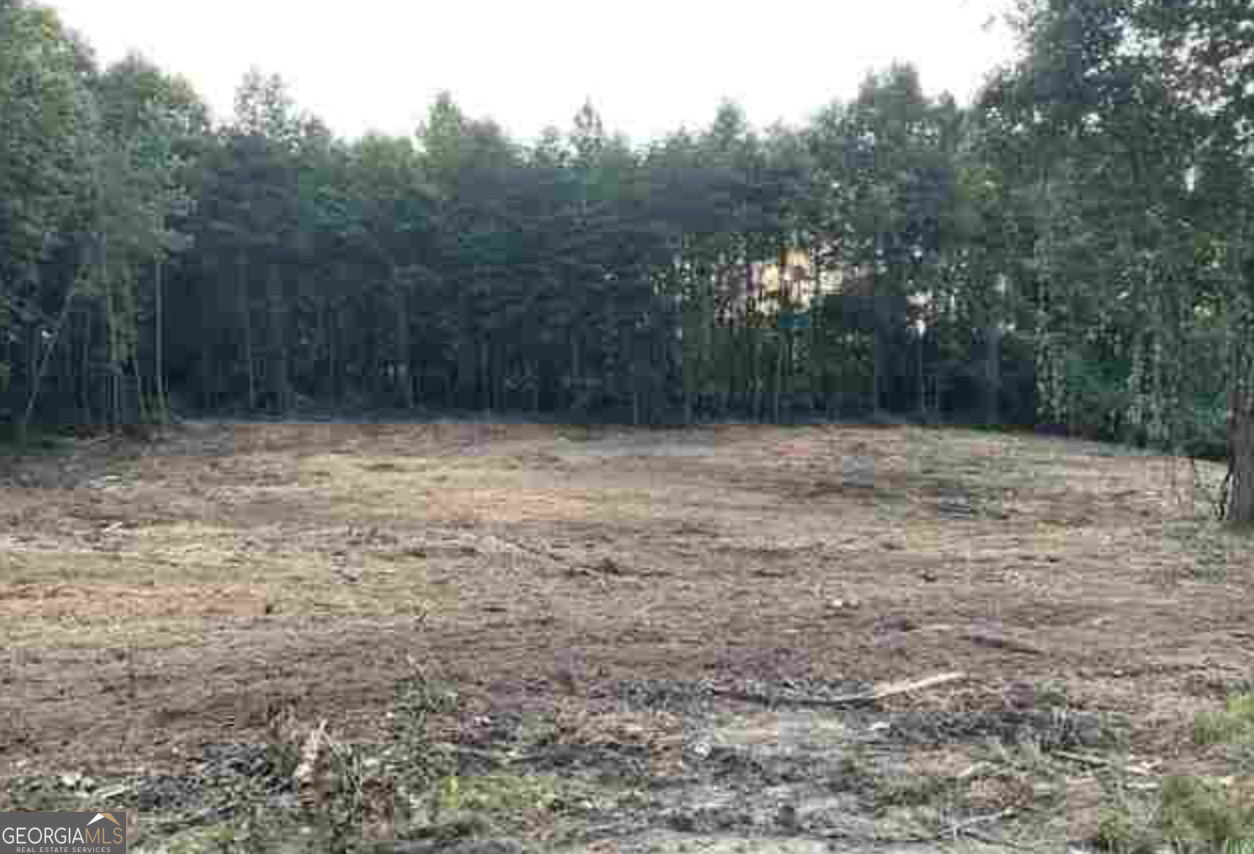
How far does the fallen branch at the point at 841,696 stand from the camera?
4.20m

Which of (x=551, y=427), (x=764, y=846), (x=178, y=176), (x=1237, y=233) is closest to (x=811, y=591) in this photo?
(x=764, y=846)

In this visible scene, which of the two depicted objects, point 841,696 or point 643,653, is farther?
point 643,653

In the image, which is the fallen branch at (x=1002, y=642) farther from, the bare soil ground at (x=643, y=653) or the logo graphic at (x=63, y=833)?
the logo graphic at (x=63, y=833)

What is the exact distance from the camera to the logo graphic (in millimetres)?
2834

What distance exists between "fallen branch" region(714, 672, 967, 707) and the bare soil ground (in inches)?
1.0

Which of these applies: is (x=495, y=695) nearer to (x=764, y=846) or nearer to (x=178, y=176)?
(x=764, y=846)

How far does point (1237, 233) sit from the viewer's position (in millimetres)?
8648

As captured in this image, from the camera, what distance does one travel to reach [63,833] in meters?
2.90

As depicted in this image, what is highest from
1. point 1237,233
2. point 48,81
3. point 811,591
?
point 48,81

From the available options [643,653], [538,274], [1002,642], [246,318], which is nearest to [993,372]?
[538,274]

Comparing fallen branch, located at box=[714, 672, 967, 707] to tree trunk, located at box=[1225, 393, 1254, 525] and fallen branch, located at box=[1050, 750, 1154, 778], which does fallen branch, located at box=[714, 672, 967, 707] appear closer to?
fallen branch, located at box=[1050, 750, 1154, 778]

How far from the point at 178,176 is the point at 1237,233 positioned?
2215 centimetres

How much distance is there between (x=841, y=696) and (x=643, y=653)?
3.39 feet

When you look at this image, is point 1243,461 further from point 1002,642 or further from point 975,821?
point 975,821
